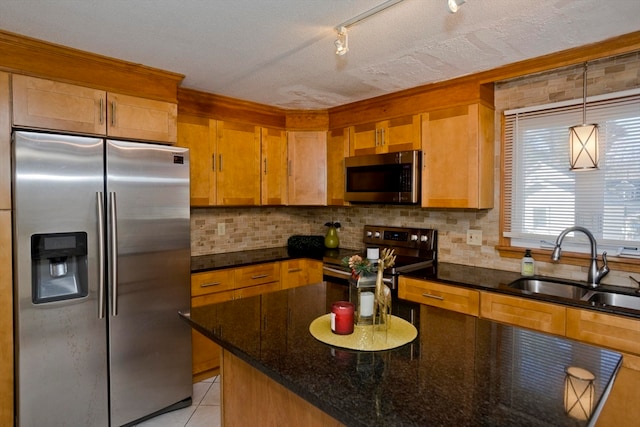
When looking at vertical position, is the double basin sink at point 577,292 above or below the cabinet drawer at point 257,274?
above

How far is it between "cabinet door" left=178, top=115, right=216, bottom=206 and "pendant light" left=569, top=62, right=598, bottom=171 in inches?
103

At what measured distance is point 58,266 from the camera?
2.09 m

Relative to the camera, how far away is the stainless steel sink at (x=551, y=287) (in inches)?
90.0

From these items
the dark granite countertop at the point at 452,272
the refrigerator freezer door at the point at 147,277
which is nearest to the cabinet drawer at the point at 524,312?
the dark granite countertop at the point at 452,272

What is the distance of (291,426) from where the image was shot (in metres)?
1.33

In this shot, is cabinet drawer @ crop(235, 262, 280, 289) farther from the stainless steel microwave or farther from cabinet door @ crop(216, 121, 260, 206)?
the stainless steel microwave

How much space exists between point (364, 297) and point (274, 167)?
240 cm

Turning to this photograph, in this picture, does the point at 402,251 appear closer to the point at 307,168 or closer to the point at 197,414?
the point at 307,168

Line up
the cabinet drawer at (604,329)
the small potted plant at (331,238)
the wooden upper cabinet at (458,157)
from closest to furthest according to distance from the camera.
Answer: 1. the cabinet drawer at (604,329)
2. the wooden upper cabinet at (458,157)
3. the small potted plant at (331,238)

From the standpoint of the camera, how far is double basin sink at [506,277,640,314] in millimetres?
2055

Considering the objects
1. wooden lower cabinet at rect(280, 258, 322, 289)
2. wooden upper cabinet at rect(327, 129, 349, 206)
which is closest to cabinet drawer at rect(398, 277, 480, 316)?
wooden lower cabinet at rect(280, 258, 322, 289)

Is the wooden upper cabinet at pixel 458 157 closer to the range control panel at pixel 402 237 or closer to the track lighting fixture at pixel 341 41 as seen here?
the range control panel at pixel 402 237

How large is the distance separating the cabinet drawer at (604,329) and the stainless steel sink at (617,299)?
172 mm

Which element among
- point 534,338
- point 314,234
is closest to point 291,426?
point 534,338
